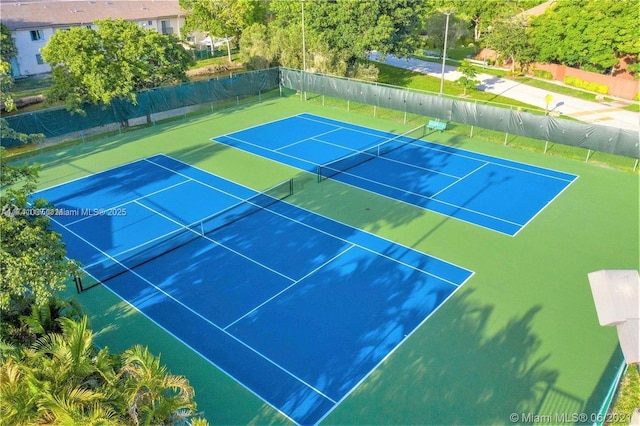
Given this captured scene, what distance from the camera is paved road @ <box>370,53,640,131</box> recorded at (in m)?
35.7

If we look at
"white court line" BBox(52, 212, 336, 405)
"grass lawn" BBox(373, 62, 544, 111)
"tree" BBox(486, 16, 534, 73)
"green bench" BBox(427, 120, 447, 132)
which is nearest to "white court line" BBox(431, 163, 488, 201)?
"green bench" BBox(427, 120, 447, 132)

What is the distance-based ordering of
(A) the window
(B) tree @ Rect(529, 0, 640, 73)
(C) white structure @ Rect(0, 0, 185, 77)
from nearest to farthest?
(B) tree @ Rect(529, 0, 640, 73), (C) white structure @ Rect(0, 0, 185, 77), (A) the window

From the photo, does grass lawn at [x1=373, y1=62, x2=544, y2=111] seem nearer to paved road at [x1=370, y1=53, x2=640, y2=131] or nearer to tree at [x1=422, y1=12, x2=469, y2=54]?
paved road at [x1=370, y1=53, x2=640, y2=131]

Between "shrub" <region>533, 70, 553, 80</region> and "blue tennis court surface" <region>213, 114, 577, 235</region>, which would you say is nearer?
"blue tennis court surface" <region>213, 114, 577, 235</region>

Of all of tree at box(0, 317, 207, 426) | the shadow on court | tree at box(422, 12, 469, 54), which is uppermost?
tree at box(422, 12, 469, 54)

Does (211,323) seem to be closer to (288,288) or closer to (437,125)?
(288,288)

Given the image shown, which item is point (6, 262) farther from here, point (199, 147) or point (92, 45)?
point (92, 45)

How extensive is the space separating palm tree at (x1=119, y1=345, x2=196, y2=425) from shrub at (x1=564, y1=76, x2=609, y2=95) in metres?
45.0

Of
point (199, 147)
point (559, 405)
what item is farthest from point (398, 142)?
point (559, 405)

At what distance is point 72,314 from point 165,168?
1378cm

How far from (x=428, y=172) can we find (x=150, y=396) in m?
18.6

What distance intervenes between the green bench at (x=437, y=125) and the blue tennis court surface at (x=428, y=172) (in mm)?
2013

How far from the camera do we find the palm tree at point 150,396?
797 centimetres

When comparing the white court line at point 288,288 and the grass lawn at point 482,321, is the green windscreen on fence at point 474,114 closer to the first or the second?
the grass lawn at point 482,321
